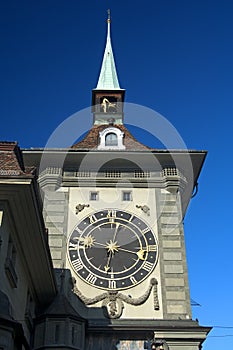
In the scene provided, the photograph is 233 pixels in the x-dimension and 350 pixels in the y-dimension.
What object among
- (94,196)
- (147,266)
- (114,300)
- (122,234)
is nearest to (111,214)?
(122,234)

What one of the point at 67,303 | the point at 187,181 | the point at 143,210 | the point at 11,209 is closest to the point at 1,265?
the point at 11,209

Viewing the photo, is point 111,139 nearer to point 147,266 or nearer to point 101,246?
point 101,246

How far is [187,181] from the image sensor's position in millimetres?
21766

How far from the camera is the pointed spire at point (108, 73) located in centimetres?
2961

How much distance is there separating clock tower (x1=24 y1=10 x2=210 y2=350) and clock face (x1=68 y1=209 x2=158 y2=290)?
0.04 m

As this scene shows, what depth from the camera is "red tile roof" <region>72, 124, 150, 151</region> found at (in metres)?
22.8

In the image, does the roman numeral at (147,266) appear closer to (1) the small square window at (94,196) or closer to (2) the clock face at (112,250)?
(2) the clock face at (112,250)

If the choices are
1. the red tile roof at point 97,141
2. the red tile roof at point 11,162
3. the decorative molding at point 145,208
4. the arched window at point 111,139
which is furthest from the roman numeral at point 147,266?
the red tile roof at point 11,162

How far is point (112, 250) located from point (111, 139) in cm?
653

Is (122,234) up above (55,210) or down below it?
below

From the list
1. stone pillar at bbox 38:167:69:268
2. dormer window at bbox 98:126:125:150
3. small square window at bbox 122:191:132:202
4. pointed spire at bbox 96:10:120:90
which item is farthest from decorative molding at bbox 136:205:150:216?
pointed spire at bbox 96:10:120:90

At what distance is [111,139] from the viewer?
23.5 meters

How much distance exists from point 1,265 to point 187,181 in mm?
12426

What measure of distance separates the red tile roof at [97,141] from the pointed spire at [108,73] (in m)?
4.67
